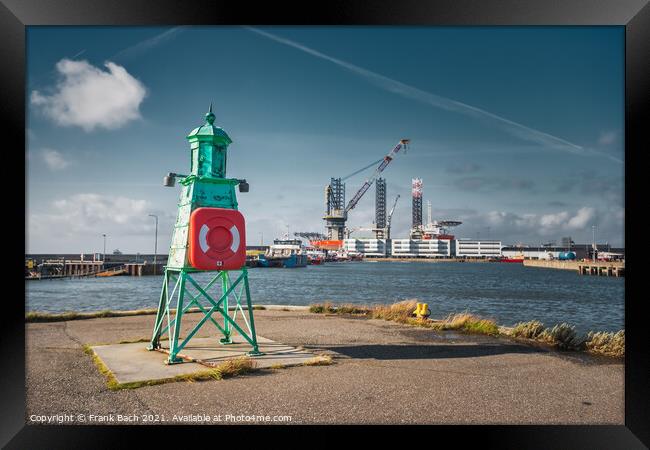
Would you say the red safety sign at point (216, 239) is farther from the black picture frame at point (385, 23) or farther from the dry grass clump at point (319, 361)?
the black picture frame at point (385, 23)

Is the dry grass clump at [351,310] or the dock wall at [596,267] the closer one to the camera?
the dry grass clump at [351,310]

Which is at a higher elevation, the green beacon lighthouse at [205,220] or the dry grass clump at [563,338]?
the green beacon lighthouse at [205,220]

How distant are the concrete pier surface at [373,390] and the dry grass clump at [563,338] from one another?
749 mm

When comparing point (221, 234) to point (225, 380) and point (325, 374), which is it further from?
point (325, 374)

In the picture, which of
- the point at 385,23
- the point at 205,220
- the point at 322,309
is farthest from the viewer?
the point at 322,309

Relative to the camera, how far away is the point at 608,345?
41.0 feet

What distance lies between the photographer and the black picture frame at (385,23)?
270 inches

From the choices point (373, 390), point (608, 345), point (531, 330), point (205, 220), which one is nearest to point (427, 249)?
point (531, 330)

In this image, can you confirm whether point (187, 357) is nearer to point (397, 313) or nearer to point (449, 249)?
point (397, 313)

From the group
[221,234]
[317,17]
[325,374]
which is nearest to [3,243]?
[221,234]

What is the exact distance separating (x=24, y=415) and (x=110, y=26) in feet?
20.2

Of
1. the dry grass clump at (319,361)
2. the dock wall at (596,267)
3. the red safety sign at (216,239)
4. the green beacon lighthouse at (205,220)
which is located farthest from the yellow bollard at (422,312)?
the dock wall at (596,267)

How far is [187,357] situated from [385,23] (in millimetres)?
8207

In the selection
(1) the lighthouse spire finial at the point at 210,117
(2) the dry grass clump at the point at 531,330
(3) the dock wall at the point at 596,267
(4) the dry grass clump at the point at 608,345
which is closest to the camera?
(1) the lighthouse spire finial at the point at 210,117
